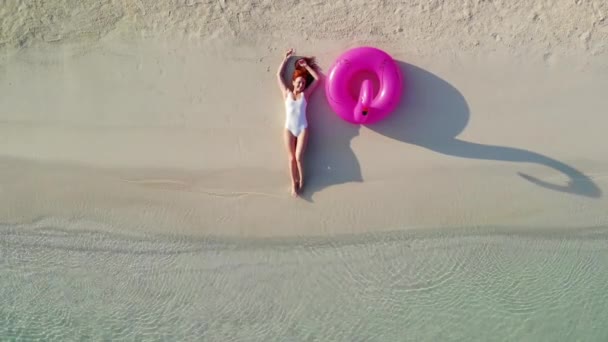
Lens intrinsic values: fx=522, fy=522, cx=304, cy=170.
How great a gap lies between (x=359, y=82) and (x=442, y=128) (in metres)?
0.73

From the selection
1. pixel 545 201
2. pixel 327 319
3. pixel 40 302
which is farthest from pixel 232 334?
pixel 545 201

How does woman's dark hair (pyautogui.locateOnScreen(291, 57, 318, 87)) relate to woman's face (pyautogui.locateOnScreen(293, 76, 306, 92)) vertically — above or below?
above

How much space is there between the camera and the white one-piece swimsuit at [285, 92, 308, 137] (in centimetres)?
384

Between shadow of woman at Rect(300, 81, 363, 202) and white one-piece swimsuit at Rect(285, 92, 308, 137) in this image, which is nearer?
white one-piece swimsuit at Rect(285, 92, 308, 137)

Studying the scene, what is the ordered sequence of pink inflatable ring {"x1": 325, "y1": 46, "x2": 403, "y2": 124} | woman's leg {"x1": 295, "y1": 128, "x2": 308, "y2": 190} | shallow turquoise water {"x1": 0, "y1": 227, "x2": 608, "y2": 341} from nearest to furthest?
1. pink inflatable ring {"x1": 325, "y1": 46, "x2": 403, "y2": 124}
2. woman's leg {"x1": 295, "y1": 128, "x2": 308, "y2": 190}
3. shallow turquoise water {"x1": 0, "y1": 227, "x2": 608, "y2": 341}

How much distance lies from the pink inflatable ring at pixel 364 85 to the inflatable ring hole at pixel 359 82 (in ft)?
0.05

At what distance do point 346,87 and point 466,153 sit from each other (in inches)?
41.7

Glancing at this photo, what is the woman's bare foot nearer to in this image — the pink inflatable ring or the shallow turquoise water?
the shallow turquoise water

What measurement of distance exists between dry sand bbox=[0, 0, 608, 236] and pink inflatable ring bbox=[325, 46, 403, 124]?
16cm

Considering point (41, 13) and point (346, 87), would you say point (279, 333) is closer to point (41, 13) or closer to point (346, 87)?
point (346, 87)

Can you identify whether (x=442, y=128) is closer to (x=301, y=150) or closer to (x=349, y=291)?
(x=301, y=150)

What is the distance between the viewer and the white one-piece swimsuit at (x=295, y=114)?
384cm

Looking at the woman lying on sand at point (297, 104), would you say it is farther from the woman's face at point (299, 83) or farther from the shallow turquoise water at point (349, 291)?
the shallow turquoise water at point (349, 291)

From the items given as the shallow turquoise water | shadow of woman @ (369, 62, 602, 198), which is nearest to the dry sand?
shadow of woman @ (369, 62, 602, 198)
